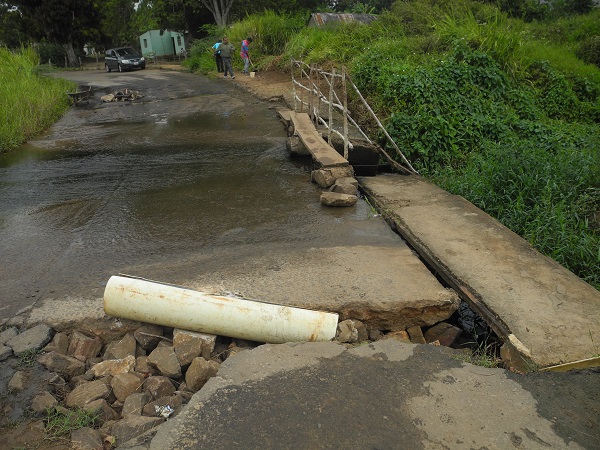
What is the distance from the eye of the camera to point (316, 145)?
21.1 ft

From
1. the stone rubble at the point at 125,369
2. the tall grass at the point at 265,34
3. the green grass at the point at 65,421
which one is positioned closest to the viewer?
the green grass at the point at 65,421

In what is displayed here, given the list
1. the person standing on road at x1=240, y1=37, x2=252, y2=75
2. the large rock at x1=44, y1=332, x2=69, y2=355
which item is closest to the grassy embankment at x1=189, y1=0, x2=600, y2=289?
the large rock at x1=44, y1=332, x2=69, y2=355

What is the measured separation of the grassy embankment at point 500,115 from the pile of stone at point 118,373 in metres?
3.35

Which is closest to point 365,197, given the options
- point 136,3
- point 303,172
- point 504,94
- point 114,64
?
point 303,172

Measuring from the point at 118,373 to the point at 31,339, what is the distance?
0.69 meters

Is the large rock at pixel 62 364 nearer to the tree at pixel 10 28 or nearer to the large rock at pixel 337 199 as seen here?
the large rock at pixel 337 199

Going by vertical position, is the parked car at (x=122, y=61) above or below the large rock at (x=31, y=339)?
above

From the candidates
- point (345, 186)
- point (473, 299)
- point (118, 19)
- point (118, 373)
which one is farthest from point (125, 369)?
point (118, 19)

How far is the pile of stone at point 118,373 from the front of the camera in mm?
2582

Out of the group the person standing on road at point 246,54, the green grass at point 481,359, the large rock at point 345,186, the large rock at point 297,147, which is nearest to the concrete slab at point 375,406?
the green grass at point 481,359

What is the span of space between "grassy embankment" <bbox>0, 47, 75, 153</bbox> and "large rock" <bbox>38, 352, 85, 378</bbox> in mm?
6719

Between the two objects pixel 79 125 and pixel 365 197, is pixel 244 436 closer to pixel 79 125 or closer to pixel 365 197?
pixel 365 197

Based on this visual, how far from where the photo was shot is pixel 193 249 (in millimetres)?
4184

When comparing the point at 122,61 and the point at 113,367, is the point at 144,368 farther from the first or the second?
the point at 122,61
